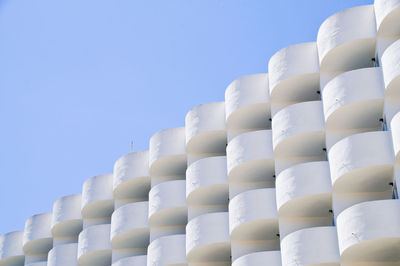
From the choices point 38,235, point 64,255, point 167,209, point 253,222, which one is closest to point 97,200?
point 64,255

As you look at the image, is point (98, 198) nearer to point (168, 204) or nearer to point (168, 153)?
point (168, 153)

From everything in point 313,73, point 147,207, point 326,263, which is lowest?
point 326,263

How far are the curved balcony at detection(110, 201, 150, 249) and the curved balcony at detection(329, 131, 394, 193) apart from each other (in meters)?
16.5

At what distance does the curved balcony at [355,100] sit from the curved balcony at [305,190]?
2628 mm

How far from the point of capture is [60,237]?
56156mm

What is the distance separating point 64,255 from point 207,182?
14.5 m

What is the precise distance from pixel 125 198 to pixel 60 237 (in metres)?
7.66

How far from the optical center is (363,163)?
34.3 metres

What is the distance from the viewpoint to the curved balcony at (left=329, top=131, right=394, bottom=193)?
3420 centimetres

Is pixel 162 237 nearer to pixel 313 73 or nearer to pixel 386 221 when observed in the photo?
pixel 313 73

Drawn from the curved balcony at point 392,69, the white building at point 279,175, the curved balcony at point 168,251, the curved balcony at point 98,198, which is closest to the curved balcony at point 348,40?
the white building at point 279,175

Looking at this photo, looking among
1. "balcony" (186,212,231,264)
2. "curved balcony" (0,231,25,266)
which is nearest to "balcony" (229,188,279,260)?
"balcony" (186,212,231,264)

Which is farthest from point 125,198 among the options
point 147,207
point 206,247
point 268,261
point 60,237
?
point 268,261

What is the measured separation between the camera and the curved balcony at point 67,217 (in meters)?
55.1
